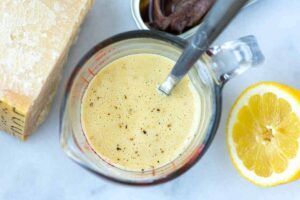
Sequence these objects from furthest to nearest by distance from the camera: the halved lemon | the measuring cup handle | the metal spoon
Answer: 1. the halved lemon
2. the measuring cup handle
3. the metal spoon

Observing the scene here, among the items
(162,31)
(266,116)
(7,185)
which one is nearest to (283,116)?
(266,116)

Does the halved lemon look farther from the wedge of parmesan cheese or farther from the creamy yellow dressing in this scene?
the wedge of parmesan cheese

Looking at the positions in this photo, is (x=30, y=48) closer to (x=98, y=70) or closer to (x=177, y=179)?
(x=98, y=70)

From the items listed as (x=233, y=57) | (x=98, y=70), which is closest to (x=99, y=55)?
(x=98, y=70)

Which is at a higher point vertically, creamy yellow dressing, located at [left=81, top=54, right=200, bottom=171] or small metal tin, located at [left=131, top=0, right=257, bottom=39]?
small metal tin, located at [left=131, top=0, right=257, bottom=39]

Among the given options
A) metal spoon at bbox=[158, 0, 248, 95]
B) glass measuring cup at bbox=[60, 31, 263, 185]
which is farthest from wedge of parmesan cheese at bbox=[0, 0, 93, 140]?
metal spoon at bbox=[158, 0, 248, 95]

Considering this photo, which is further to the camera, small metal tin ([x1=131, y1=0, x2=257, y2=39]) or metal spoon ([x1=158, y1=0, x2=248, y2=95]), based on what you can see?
small metal tin ([x1=131, y1=0, x2=257, y2=39])
